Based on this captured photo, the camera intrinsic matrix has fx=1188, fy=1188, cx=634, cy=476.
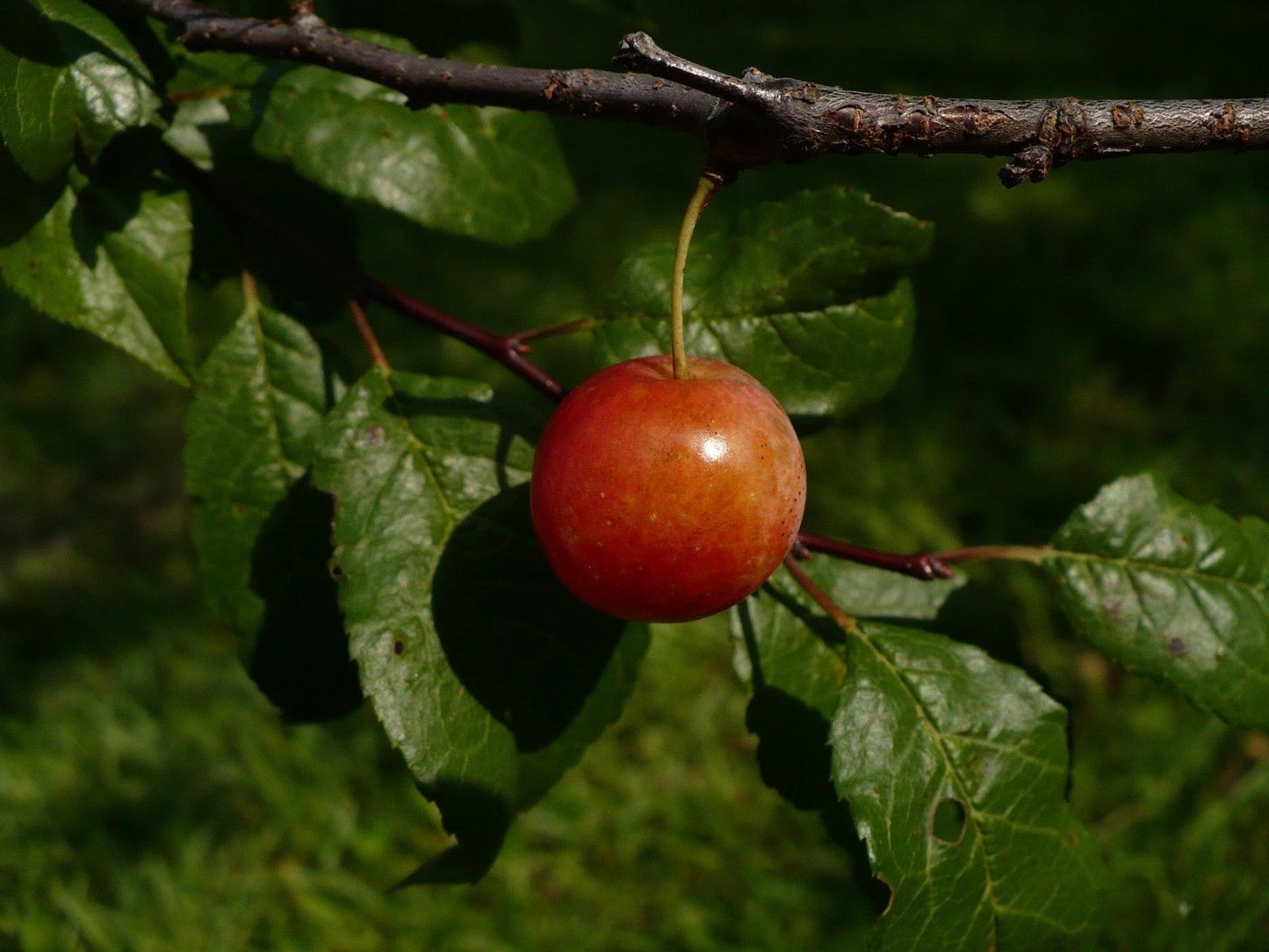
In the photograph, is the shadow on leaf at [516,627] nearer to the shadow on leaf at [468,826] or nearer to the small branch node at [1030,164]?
the shadow on leaf at [468,826]

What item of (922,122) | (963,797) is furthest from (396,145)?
(963,797)

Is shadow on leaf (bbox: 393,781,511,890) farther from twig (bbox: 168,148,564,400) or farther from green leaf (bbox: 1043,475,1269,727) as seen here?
green leaf (bbox: 1043,475,1269,727)

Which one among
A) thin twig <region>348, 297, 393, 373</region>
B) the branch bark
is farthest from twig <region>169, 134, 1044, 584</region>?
the branch bark

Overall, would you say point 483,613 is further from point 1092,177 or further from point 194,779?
point 1092,177

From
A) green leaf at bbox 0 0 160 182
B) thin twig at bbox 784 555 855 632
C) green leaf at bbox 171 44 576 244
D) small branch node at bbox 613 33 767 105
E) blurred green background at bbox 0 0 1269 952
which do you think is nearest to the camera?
small branch node at bbox 613 33 767 105

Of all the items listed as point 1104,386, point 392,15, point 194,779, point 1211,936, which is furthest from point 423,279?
point 1211,936
